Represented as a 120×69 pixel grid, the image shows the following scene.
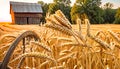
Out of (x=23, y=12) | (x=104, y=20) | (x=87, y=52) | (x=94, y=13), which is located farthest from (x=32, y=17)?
(x=87, y=52)

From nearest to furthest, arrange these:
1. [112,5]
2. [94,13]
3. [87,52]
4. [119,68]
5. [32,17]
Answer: [119,68] → [87,52] → [32,17] → [94,13] → [112,5]

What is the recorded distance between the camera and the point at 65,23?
226 centimetres

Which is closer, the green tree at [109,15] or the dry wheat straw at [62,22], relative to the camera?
the dry wheat straw at [62,22]

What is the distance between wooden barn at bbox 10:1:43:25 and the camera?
177ft

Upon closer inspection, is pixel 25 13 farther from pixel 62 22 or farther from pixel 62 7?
pixel 62 22

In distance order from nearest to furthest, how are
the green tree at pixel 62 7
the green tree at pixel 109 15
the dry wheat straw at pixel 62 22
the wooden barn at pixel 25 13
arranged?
the dry wheat straw at pixel 62 22
the wooden barn at pixel 25 13
the green tree at pixel 62 7
the green tree at pixel 109 15

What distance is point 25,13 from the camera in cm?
5569

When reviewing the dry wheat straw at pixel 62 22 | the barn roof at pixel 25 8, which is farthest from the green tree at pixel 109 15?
the dry wheat straw at pixel 62 22

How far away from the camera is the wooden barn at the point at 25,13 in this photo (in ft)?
177

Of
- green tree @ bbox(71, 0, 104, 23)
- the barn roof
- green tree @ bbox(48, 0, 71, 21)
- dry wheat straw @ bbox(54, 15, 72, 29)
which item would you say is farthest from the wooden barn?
dry wheat straw @ bbox(54, 15, 72, 29)

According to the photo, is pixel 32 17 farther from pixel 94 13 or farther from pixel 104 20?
pixel 104 20

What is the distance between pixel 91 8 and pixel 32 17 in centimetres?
2010

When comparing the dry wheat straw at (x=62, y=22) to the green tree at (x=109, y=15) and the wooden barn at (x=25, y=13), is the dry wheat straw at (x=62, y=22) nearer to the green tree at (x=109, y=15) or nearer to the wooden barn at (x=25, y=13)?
the wooden barn at (x=25, y=13)

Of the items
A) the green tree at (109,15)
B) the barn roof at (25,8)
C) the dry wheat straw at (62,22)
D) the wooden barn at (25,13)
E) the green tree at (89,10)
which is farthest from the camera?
the green tree at (109,15)
